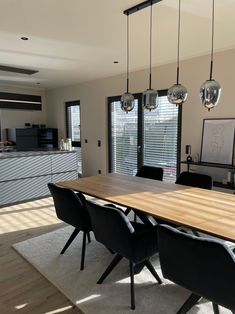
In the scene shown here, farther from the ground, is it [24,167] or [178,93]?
[178,93]

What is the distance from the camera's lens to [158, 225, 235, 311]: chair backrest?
1.38m

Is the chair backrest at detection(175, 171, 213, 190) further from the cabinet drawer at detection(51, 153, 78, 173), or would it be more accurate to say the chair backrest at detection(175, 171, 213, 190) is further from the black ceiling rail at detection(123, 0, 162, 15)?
the cabinet drawer at detection(51, 153, 78, 173)

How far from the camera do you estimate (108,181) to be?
10.7 ft

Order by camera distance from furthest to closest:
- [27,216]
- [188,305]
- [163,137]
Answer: [163,137]
[27,216]
[188,305]

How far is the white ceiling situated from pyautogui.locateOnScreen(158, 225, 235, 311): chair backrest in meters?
2.19

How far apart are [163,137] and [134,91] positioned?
1212 millimetres

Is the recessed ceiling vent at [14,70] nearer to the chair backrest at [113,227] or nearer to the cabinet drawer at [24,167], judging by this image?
the cabinet drawer at [24,167]

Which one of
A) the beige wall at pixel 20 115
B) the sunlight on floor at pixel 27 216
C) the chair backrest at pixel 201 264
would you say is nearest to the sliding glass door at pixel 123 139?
the sunlight on floor at pixel 27 216

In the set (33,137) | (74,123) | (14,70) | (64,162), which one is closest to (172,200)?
(64,162)

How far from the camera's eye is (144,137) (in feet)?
18.0

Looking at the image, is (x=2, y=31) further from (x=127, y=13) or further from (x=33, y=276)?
(x=33, y=276)

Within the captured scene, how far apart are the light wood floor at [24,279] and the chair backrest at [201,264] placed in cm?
98

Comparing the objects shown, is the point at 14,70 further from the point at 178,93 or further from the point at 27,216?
the point at 178,93

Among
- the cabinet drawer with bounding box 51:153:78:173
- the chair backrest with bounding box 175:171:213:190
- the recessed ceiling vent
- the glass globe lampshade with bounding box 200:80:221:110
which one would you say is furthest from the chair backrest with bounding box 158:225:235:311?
the recessed ceiling vent
